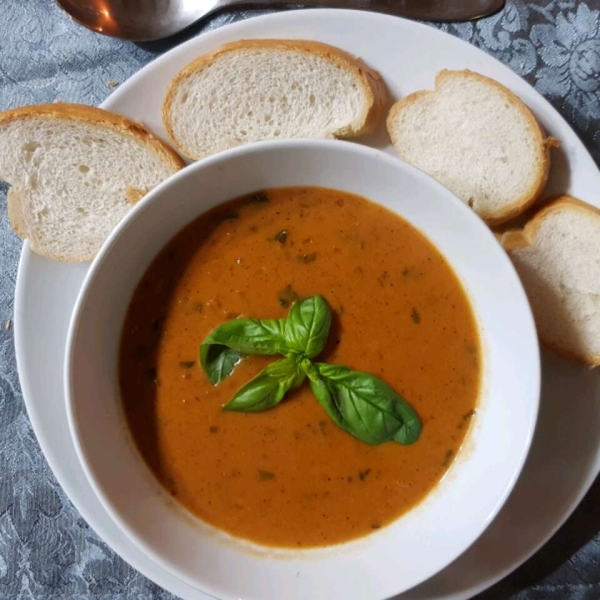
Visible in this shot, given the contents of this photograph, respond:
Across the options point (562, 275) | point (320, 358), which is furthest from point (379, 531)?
point (562, 275)

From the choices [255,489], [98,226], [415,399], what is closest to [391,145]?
[415,399]

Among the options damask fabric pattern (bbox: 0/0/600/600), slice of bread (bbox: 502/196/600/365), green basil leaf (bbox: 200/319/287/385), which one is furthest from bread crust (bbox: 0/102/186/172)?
slice of bread (bbox: 502/196/600/365)

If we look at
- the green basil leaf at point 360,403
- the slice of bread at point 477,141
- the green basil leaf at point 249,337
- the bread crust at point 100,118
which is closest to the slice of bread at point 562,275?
the slice of bread at point 477,141

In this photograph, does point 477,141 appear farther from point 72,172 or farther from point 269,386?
point 72,172

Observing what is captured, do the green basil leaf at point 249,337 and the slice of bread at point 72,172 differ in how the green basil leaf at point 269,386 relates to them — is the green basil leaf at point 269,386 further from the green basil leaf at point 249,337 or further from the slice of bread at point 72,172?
the slice of bread at point 72,172

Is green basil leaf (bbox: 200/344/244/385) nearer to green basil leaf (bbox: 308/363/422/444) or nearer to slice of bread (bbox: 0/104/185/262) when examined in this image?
green basil leaf (bbox: 308/363/422/444)

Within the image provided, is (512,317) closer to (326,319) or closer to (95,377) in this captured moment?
(326,319)

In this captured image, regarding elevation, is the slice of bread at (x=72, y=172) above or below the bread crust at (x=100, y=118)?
below
